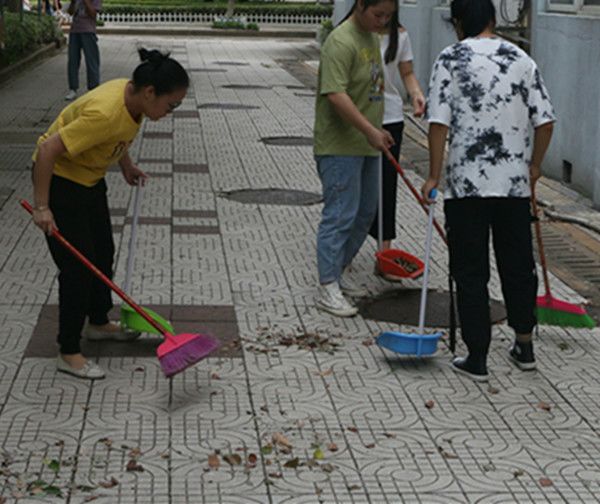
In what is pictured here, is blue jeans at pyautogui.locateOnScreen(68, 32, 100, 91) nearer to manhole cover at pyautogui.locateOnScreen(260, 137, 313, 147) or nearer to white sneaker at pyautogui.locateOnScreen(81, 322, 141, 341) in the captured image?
manhole cover at pyautogui.locateOnScreen(260, 137, 313, 147)

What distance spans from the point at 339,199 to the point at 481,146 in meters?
1.31

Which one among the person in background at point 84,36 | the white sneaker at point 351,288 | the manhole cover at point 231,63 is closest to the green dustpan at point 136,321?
the white sneaker at point 351,288

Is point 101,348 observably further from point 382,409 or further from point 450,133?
point 450,133

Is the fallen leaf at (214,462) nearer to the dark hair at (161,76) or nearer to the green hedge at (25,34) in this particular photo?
the dark hair at (161,76)

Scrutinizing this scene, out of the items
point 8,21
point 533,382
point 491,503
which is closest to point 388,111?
point 533,382

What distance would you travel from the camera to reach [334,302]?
22.3ft

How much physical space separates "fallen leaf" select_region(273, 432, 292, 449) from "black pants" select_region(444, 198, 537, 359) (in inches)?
46.2

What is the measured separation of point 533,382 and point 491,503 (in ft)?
4.85

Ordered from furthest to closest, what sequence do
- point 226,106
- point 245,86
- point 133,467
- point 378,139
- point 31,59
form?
point 31,59 < point 245,86 < point 226,106 < point 378,139 < point 133,467

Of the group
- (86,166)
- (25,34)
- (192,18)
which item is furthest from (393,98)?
(192,18)

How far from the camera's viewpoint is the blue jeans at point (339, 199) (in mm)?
6695

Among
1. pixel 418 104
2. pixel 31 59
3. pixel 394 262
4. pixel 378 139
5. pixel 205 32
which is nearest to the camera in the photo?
pixel 378 139

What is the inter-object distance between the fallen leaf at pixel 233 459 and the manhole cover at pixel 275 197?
5414 millimetres

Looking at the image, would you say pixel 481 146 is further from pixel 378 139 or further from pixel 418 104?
pixel 418 104
